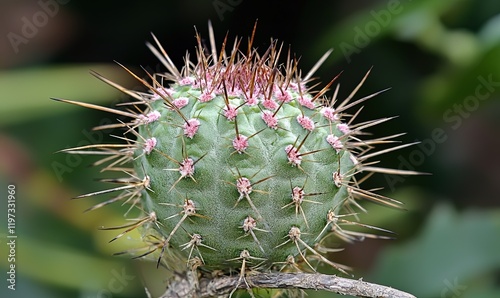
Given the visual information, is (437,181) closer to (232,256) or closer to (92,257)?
(92,257)

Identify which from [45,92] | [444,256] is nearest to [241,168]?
[444,256]

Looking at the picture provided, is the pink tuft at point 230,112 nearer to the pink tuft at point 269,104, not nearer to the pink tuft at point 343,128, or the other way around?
the pink tuft at point 269,104

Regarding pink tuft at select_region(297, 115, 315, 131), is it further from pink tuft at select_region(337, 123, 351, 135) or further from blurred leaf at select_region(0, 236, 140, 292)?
blurred leaf at select_region(0, 236, 140, 292)

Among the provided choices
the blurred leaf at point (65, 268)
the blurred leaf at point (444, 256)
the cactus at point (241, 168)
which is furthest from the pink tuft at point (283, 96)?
the blurred leaf at point (65, 268)

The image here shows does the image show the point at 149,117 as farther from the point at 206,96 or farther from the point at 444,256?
the point at 444,256

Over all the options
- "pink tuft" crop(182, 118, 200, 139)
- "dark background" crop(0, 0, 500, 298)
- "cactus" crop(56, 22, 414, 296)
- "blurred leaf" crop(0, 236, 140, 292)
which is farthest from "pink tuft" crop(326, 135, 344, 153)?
"blurred leaf" crop(0, 236, 140, 292)

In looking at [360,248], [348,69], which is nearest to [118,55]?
[348,69]
